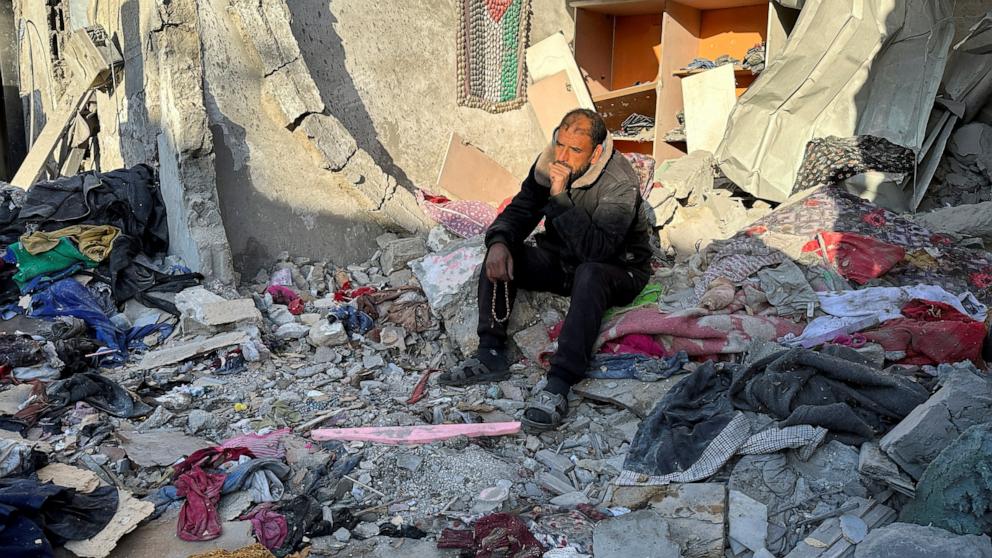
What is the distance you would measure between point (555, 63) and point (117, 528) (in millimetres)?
6335

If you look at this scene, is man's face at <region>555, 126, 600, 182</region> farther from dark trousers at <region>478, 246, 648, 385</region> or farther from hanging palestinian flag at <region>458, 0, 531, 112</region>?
hanging palestinian flag at <region>458, 0, 531, 112</region>

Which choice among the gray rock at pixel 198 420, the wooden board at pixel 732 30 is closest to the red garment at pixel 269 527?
the gray rock at pixel 198 420

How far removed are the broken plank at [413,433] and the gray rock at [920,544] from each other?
1517 millimetres

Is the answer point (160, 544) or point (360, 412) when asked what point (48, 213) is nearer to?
point (360, 412)

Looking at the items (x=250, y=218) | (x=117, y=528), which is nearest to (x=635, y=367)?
(x=117, y=528)

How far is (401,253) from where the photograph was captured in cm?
540

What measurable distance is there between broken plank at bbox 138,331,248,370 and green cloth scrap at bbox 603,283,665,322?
6.51ft

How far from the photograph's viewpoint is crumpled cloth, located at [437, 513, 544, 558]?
101 inches

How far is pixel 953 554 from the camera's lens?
2.13 metres

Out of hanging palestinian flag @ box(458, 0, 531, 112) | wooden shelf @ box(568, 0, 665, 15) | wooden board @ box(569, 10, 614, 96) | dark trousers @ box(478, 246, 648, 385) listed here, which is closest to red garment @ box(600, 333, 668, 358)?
dark trousers @ box(478, 246, 648, 385)

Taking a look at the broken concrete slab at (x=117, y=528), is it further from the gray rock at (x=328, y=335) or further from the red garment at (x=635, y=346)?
the red garment at (x=635, y=346)

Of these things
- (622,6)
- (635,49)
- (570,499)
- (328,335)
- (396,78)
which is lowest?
(570,499)

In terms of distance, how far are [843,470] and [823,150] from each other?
13.8ft

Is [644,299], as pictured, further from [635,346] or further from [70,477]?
[70,477]
